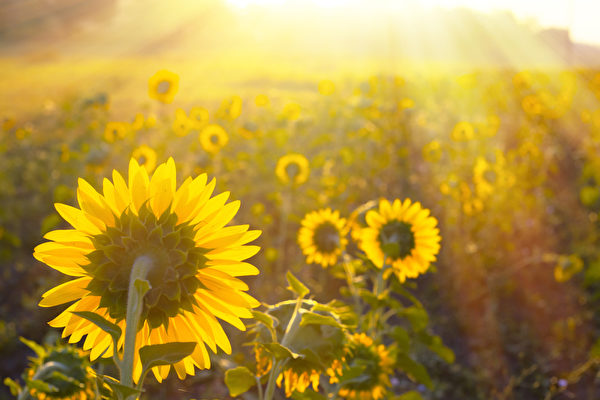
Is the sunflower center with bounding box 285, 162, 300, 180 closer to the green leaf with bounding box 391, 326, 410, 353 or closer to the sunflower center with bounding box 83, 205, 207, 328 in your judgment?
the green leaf with bounding box 391, 326, 410, 353

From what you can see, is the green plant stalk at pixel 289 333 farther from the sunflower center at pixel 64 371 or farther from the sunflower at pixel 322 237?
the sunflower at pixel 322 237

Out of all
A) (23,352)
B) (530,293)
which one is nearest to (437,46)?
(530,293)

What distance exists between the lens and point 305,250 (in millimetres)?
1815

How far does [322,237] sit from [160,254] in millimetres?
1185

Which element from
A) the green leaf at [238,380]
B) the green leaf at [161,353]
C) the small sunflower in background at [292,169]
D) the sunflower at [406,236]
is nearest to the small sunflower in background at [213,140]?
the small sunflower in background at [292,169]

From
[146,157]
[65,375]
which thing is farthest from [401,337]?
[146,157]

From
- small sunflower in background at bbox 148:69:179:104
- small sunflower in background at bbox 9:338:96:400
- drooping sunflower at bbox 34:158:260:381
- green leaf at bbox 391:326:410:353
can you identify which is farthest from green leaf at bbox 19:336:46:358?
small sunflower in background at bbox 148:69:179:104

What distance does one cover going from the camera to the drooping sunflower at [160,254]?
685 mm

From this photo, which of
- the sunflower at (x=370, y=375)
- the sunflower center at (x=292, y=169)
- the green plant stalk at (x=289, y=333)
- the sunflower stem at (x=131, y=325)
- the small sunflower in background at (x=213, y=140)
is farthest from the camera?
the small sunflower in background at (x=213, y=140)

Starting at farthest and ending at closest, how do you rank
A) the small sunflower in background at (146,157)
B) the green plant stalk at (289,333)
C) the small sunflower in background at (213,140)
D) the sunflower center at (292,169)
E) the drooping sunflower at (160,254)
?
the small sunflower in background at (213,140) → the small sunflower in background at (146,157) → the sunflower center at (292,169) → the green plant stalk at (289,333) → the drooping sunflower at (160,254)

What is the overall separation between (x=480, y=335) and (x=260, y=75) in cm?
883

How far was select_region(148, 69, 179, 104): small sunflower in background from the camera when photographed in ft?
13.2

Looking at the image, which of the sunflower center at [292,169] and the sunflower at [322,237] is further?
the sunflower center at [292,169]

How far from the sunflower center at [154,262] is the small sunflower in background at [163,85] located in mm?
3577
